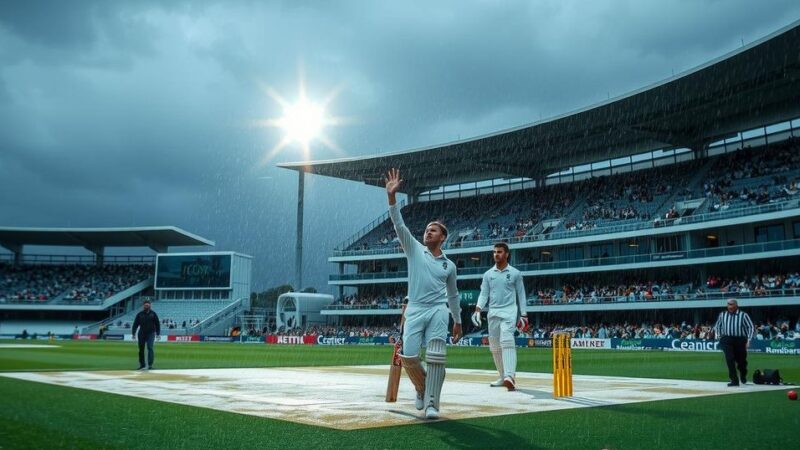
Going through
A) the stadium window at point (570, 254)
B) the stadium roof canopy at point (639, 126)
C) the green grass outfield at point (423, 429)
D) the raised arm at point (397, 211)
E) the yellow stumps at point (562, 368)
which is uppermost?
the stadium roof canopy at point (639, 126)

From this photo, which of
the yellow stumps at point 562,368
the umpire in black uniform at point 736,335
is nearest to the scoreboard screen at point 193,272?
the umpire in black uniform at point 736,335

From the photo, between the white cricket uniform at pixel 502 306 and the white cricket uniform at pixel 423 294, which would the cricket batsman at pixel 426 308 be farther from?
the white cricket uniform at pixel 502 306

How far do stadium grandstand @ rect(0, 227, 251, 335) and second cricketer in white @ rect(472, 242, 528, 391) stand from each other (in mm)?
62575

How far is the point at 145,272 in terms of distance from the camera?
270ft

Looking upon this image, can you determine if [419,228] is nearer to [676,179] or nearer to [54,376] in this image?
[676,179]

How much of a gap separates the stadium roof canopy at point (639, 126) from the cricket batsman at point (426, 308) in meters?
33.3

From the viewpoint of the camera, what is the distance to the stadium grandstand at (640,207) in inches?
1565

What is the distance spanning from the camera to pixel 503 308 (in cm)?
1017

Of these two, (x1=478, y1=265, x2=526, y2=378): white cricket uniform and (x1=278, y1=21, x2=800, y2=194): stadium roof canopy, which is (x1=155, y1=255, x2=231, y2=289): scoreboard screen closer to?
(x1=278, y1=21, x2=800, y2=194): stadium roof canopy

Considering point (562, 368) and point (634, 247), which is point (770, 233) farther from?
point (562, 368)

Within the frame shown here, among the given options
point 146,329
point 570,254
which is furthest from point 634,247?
point 146,329

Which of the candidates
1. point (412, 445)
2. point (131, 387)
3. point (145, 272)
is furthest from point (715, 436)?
point (145, 272)

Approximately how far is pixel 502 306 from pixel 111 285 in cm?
7746

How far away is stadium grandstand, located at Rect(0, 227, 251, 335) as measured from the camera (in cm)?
7375
